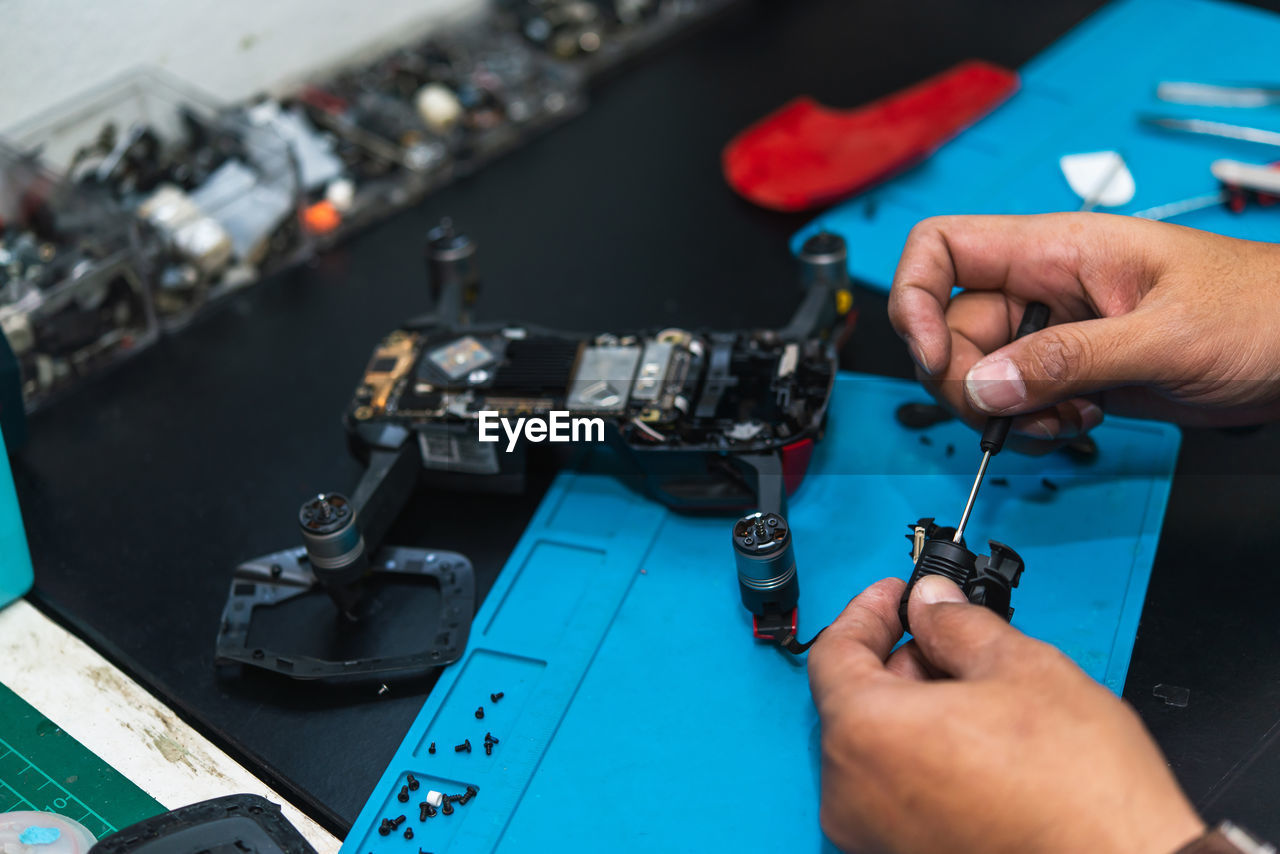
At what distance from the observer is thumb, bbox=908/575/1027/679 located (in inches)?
51.8

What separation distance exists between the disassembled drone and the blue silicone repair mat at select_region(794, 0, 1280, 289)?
1.72 ft

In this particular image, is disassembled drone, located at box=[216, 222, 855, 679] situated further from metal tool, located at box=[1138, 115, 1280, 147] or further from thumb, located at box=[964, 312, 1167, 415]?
metal tool, located at box=[1138, 115, 1280, 147]

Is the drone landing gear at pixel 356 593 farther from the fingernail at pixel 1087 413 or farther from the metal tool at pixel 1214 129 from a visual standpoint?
the metal tool at pixel 1214 129

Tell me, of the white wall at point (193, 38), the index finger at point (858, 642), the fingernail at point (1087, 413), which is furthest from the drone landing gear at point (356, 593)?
the white wall at point (193, 38)

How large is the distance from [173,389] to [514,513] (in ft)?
2.64

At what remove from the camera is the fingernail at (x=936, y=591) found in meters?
1.46

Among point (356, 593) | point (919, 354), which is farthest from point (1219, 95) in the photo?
point (356, 593)

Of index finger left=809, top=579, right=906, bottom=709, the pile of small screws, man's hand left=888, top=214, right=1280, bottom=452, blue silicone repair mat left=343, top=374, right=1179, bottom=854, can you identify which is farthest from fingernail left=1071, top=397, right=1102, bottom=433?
the pile of small screws

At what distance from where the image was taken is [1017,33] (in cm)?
314

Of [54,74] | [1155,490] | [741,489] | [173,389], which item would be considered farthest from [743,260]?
[54,74]

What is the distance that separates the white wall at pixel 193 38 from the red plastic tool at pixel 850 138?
105 cm

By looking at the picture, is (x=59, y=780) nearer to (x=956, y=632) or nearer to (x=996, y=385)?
(x=956, y=632)

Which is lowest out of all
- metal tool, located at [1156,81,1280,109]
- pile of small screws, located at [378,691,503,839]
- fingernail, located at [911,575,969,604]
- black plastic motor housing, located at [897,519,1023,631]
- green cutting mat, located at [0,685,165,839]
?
pile of small screws, located at [378,691,503,839]

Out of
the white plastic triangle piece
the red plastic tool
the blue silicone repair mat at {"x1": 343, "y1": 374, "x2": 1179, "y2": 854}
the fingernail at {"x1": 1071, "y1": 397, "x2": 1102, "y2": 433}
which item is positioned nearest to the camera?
the blue silicone repair mat at {"x1": 343, "y1": 374, "x2": 1179, "y2": 854}
